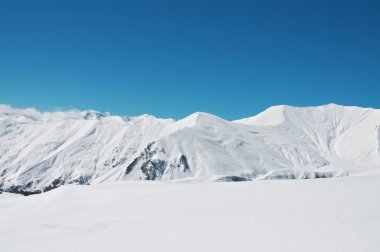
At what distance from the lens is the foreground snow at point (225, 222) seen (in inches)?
708

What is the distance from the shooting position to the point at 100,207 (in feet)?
121

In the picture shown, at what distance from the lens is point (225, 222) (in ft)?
73.0

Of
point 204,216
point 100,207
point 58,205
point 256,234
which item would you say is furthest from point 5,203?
point 256,234

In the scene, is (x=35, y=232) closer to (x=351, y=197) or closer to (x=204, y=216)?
(x=204, y=216)

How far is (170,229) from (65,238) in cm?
664

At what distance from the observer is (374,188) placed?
25.5 meters

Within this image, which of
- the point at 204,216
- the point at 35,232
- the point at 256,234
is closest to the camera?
the point at 256,234

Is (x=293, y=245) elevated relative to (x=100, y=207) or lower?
lower

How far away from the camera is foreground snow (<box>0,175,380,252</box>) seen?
17984mm

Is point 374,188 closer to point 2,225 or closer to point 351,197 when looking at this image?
point 351,197

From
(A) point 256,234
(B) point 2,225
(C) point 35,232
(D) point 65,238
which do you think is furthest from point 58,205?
(A) point 256,234

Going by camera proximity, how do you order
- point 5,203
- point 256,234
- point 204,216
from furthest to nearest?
1. point 5,203
2. point 204,216
3. point 256,234

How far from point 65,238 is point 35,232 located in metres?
6.17

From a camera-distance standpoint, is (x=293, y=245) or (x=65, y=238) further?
(x=65, y=238)
